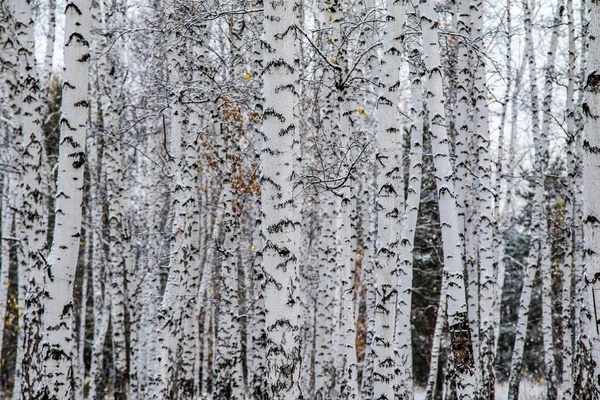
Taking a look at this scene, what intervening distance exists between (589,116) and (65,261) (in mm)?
4585

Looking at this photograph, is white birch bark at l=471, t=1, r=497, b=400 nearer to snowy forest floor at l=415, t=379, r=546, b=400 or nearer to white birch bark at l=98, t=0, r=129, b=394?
white birch bark at l=98, t=0, r=129, b=394

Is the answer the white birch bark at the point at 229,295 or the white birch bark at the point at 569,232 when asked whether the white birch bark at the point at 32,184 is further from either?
the white birch bark at the point at 569,232

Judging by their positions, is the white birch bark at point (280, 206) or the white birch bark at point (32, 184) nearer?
the white birch bark at point (280, 206)

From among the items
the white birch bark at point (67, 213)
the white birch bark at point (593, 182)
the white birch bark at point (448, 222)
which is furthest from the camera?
the white birch bark at point (448, 222)

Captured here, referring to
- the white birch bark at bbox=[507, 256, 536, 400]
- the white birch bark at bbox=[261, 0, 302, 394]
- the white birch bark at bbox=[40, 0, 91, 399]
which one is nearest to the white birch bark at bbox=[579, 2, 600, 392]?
the white birch bark at bbox=[261, 0, 302, 394]

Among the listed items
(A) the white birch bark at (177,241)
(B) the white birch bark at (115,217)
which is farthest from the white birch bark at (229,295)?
(B) the white birch bark at (115,217)

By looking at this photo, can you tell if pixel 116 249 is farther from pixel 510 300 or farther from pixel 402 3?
pixel 510 300

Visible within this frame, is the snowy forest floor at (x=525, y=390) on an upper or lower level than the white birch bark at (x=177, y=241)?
lower

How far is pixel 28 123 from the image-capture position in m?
6.12

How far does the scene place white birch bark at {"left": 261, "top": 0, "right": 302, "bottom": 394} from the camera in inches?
160

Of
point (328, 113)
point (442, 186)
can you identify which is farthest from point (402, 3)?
point (328, 113)

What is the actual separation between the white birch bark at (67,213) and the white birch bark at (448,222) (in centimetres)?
372

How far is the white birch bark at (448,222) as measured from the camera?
5758 millimetres

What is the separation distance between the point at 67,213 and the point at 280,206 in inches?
83.5
